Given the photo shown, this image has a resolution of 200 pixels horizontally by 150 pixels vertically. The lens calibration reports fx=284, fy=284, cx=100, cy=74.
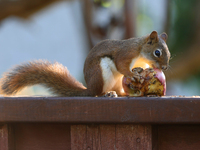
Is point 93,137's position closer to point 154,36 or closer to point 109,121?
point 109,121

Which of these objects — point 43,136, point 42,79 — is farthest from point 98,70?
point 43,136

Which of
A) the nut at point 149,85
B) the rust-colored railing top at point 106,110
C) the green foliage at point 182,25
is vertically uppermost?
the green foliage at point 182,25

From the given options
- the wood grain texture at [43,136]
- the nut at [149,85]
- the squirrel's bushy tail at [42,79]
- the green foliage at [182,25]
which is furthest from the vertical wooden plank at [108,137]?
the green foliage at [182,25]

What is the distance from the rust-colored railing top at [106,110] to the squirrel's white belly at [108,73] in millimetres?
847

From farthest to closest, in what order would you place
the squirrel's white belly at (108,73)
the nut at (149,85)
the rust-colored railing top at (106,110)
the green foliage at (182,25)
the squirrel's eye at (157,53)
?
the green foliage at (182,25)
the squirrel's eye at (157,53)
the squirrel's white belly at (108,73)
the nut at (149,85)
the rust-colored railing top at (106,110)

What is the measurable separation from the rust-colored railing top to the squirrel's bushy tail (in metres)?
0.60

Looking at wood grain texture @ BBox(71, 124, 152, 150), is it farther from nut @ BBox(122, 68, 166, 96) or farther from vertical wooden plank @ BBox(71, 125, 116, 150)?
nut @ BBox(122, 68, 166, 96)

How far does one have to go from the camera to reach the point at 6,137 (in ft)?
3.74

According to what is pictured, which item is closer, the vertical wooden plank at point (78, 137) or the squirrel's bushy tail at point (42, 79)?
the vertical wooden plank at point (78, 137)

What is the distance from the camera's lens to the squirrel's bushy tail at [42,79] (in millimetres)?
1710

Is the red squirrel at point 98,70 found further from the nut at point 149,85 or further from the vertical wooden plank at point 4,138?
the vertical wooden plank at point 4,138

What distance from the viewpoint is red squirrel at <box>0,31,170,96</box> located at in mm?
1773

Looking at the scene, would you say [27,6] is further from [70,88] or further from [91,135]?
[91,135]

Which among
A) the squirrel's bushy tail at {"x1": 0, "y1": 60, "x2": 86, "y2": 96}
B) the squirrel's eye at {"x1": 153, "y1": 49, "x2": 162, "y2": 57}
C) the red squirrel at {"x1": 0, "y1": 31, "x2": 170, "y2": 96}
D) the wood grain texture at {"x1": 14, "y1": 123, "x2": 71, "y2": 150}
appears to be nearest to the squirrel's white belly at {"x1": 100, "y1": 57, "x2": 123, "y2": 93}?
the red squirrel at {"x1": 0, "y1": 31, "x2": 170, "y2": 96}
